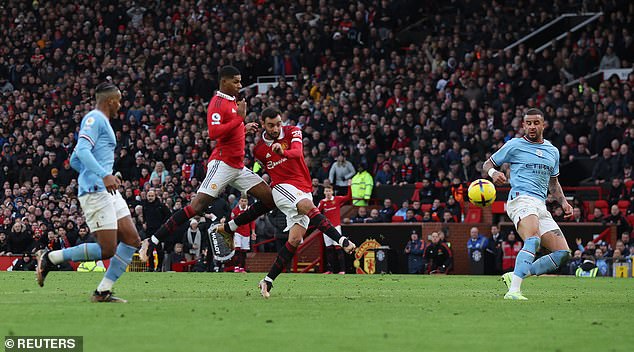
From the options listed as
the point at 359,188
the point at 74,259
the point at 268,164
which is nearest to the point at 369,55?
the point at 359,188

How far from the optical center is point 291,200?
46.7ft

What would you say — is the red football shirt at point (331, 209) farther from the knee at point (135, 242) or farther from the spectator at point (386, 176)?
the knee at point (135, 242)

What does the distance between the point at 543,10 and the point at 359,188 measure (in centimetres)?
1185

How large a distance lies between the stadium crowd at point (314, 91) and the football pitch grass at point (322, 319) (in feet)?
46.4

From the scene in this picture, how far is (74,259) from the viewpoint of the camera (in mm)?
11938

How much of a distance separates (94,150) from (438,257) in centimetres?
1698

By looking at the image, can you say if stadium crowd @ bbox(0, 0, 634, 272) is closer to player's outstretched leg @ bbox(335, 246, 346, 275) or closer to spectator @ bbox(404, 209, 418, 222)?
spectator @ bbox(404, 209, 418, 222)

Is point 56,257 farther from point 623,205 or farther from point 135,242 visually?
point 623,205

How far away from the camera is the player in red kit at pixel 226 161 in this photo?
14781 millimetres

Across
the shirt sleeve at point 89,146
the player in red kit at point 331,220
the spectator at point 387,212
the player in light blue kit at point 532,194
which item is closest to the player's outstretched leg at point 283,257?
the player in light blue kit at point 532,194

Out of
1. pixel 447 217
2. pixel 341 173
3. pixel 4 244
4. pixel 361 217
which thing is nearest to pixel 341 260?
pixel 361 217

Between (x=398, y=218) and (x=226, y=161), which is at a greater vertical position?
(x=226, y=161)

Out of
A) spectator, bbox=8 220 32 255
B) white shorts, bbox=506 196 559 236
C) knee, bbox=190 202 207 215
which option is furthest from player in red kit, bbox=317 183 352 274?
white shorts, bbox=506 196 559 236

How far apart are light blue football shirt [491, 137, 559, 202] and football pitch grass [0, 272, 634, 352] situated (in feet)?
4.53
